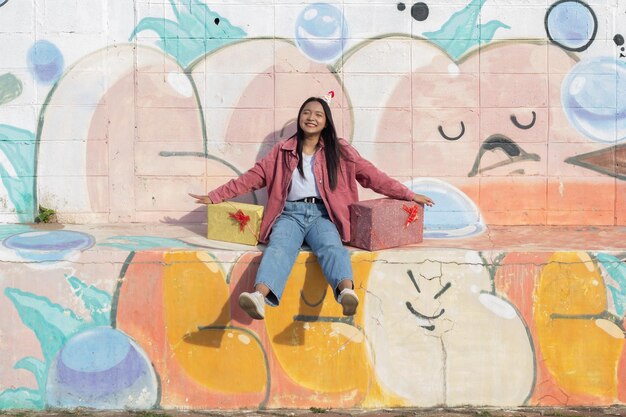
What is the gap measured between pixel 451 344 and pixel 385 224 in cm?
83

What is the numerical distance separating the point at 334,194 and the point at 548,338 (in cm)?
159

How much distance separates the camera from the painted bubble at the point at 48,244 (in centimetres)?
470

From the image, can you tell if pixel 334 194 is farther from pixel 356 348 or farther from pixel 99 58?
pixel 99 58

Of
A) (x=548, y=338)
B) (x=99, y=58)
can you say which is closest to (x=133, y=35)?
(x=99, y=58)

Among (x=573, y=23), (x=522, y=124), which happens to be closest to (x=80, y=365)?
(x=522, y=124)

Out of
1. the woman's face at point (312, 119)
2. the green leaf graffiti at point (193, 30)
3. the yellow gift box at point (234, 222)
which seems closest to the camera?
the yellow gift box at point (234, 222)

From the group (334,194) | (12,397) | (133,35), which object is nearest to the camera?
(12,397)

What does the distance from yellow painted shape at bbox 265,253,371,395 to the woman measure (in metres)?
0.17

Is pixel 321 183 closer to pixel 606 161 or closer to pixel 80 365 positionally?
pixel 80 365

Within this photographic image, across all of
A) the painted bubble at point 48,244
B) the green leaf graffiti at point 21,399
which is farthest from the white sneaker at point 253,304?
the green leaf graffiti at point 21,399

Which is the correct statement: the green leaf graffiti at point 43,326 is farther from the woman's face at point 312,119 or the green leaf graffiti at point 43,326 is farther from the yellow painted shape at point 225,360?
the woman's face at point 312,119

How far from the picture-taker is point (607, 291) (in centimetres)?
467

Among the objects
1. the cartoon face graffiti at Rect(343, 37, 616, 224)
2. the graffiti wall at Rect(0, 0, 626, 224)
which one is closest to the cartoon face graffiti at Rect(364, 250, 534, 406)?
the graffiti wall at Rect(0, 0, 626, 224)

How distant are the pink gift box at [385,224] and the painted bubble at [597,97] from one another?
162 centimetres
